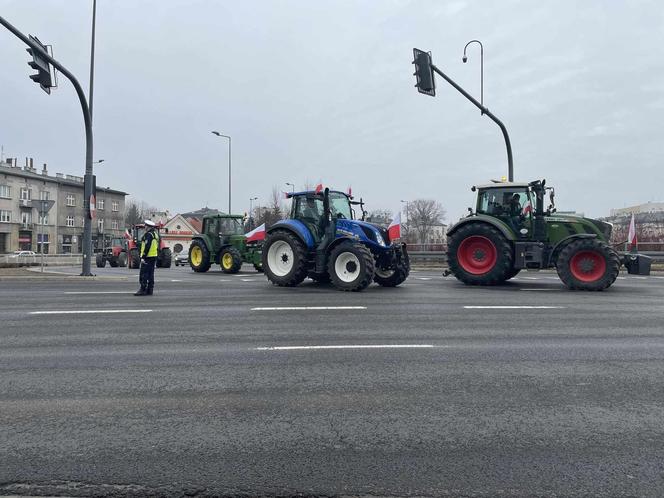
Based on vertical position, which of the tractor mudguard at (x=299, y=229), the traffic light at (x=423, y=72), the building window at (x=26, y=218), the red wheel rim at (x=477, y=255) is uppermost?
the traffic light at (x=423, y=72)

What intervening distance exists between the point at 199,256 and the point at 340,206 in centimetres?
1152

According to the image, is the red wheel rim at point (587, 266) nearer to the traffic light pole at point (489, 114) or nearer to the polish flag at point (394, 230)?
the polish flag at point (394, 230)

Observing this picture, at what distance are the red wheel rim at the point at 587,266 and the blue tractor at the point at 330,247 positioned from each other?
4.01 metres

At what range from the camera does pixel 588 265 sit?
43.8ft

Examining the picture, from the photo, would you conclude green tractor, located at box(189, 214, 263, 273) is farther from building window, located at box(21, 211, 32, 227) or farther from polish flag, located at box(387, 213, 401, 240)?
building window, located at box(21, 211, 32, 227)

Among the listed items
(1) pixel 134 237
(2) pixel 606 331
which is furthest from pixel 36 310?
(1) pixel 134 237

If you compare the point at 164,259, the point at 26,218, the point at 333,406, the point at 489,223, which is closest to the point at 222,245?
the point at 164,259

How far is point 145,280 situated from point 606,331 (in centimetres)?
931

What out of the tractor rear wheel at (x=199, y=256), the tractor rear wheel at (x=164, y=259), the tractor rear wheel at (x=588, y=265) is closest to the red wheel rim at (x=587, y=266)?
the tractor rear wheel at (x=588, y=265)

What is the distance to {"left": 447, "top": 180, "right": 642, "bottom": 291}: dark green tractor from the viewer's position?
43.3ft

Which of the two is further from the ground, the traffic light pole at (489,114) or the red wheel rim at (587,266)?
the traffic light pole at (489,114)

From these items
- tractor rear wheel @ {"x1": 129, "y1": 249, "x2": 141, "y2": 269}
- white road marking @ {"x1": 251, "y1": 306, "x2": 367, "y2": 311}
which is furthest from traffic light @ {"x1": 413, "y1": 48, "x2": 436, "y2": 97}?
tractor rear wheel @ {"x1": 129, "y1": 249, "x2": 141, "y2": 269}

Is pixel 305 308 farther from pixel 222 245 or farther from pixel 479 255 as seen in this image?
pixel 222 245

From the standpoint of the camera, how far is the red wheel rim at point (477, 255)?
14.6m
